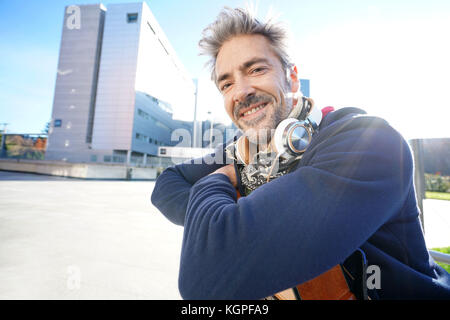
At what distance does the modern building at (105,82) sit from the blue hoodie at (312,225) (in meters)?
31.3

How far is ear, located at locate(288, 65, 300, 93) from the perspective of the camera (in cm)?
149

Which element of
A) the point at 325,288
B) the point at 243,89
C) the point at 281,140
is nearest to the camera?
the point at 325,288

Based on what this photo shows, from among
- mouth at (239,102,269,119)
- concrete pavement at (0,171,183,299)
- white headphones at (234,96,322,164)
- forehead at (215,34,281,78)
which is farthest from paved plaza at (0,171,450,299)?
forehead at (215,34,281,78)

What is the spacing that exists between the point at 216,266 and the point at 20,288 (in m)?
2.46

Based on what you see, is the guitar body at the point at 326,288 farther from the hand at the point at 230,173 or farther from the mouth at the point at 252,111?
the mouth at the point at 252,111

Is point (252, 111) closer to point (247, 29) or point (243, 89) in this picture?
point (243, 89)

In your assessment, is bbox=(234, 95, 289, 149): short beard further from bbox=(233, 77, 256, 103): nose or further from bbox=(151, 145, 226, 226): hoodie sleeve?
bbox=(151, 145, 226, 226): hoodie sleeve

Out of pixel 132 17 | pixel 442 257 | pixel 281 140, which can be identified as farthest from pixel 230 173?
pixel 132 17

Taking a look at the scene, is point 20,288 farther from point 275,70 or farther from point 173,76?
point 173,76

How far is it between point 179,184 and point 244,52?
1.01 metres

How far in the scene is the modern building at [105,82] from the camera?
33.1 meters

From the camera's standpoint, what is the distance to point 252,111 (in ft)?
4.48

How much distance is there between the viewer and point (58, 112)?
35438 millimetres
